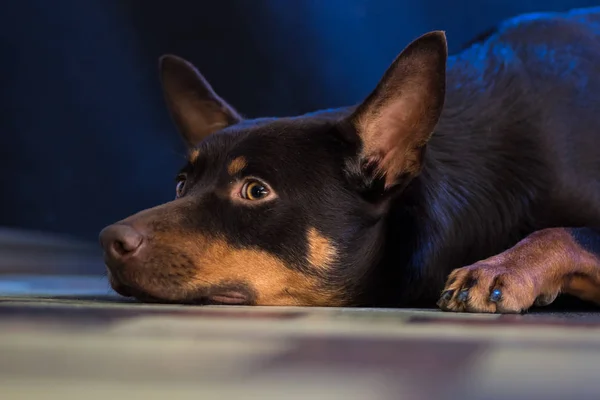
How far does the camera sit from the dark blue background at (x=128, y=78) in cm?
325

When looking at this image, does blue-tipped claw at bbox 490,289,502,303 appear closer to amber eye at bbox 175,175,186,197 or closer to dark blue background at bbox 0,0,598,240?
amber eye at bbox 175,175,186,197

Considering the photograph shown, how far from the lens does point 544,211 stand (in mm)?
1771

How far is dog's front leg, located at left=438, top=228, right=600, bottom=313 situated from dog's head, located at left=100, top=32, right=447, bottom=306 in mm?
289

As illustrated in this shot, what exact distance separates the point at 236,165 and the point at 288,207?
15 cm

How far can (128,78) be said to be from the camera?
133 inches

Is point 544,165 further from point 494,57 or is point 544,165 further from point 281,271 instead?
point 281,271

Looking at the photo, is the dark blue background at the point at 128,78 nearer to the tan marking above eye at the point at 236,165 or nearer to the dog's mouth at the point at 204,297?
the tan marking above eye at the point at 236,165

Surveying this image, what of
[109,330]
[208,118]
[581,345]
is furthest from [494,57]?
[109,330]

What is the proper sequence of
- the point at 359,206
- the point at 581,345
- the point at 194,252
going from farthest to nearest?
the point at 359,206 < the point at 194,252 < the point at 581,345

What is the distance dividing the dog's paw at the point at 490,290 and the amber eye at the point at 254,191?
0.44 meters

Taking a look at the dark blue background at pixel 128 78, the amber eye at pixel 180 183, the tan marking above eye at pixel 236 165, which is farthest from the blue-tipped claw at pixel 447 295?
the dark blue background at pixel 128 78

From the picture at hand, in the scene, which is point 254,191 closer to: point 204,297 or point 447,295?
point 204,297

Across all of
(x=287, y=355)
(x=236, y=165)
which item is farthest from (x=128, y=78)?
(x=287, y=355)

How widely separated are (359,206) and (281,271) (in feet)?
0.81
